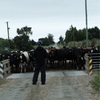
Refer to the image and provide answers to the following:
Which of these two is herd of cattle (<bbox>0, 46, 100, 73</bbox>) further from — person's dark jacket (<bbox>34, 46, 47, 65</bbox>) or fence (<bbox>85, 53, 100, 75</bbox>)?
person's dark jacket (<bbox>34, 46, 47, 65</bbox>)

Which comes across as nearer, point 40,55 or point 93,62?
point 40,55

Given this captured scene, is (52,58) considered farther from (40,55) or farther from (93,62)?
(40,55)

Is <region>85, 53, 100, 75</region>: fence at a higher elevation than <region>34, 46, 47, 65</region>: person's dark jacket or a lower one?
lower

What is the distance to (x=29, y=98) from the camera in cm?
1080

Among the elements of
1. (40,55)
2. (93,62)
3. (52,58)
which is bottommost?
(93,62)

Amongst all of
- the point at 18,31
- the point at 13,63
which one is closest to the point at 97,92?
the point at 13,63

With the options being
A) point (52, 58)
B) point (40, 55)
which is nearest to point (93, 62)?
point (52, 58)

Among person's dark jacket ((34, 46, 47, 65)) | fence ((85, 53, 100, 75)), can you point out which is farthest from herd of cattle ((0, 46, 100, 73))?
person's dark jacket ((34, 46, 47, 65))

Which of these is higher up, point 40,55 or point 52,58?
point 40,55

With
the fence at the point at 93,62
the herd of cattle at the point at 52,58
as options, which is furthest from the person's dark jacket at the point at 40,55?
the herd of cattle at the point at 52,58

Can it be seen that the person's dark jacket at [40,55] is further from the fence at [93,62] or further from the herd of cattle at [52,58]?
the herd of cattle at [52,58]

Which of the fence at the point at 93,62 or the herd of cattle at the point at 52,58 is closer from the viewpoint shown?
the fence at the point at 93,62

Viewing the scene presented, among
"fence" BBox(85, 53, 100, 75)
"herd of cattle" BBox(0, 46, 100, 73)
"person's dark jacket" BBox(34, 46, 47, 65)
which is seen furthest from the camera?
"herd of cattle" BBox(0, 46, 100, 73)

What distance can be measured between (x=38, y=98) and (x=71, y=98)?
0.99 meters
